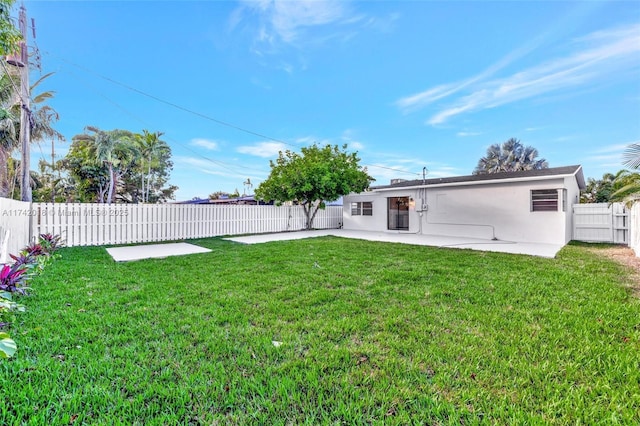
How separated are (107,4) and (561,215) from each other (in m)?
15.4

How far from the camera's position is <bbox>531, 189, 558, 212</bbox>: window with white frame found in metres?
8.89

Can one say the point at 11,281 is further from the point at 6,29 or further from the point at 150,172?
the point at 150,172

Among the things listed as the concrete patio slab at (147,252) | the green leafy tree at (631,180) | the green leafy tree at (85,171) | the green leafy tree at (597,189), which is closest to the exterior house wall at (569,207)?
the green leafy tree at (631,180)

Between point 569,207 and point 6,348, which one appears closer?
point 6,348

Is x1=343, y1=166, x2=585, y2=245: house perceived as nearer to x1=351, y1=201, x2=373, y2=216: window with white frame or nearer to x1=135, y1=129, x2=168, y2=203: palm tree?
x1=351, y1=201, x2=373, y2=216: window with white frame

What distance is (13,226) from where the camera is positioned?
5262 millimetres

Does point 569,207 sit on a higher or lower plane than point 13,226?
higher

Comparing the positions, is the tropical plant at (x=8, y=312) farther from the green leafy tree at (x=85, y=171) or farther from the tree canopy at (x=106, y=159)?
the green leafy tree at (x=85, y=171)

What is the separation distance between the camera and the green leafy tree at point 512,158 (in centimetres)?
1972

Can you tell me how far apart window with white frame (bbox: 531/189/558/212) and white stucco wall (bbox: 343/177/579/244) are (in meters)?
0.11

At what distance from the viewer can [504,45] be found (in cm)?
928

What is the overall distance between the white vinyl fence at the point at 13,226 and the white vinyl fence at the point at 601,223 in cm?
1526

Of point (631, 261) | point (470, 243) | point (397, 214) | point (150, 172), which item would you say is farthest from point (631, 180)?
point (150, 172)

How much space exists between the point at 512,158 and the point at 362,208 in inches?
544
